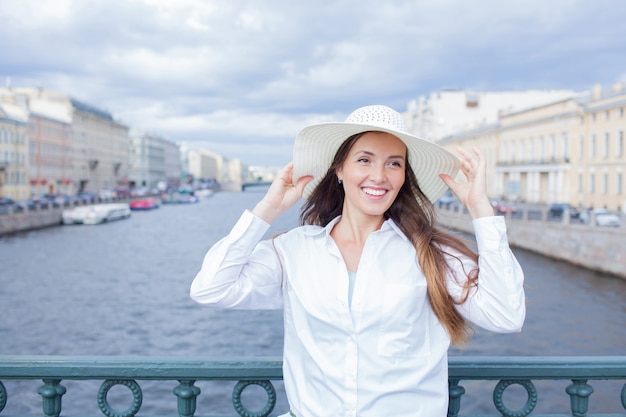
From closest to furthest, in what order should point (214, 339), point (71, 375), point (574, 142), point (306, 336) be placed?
point (306, 336)
point (71, 375)
point (214, 339)
point (574, 142)

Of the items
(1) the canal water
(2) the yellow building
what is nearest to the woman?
(1) the canal water

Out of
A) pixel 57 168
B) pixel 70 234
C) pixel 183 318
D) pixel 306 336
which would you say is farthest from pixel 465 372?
pixel 57 168

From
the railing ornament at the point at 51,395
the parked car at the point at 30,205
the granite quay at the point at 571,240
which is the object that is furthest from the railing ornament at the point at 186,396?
the parked car at the point at 30,205

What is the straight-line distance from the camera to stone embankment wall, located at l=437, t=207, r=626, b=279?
1806cm

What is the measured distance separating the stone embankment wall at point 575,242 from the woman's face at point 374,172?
1334 cm

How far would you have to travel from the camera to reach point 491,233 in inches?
61.2

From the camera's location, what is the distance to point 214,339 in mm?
12391

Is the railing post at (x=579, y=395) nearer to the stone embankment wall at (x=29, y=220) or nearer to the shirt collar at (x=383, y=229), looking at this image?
the shirt collar at (x=383, y=229)

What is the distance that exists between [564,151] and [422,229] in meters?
37.4

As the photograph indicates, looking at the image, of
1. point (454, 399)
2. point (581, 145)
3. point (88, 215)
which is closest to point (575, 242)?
point (581, 145)

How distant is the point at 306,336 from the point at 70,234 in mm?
33615

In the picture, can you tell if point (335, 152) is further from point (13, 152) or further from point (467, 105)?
point (467, 105)

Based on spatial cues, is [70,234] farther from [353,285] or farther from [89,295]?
[353,285]

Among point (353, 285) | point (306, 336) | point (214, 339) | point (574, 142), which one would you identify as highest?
point (574, 142)
